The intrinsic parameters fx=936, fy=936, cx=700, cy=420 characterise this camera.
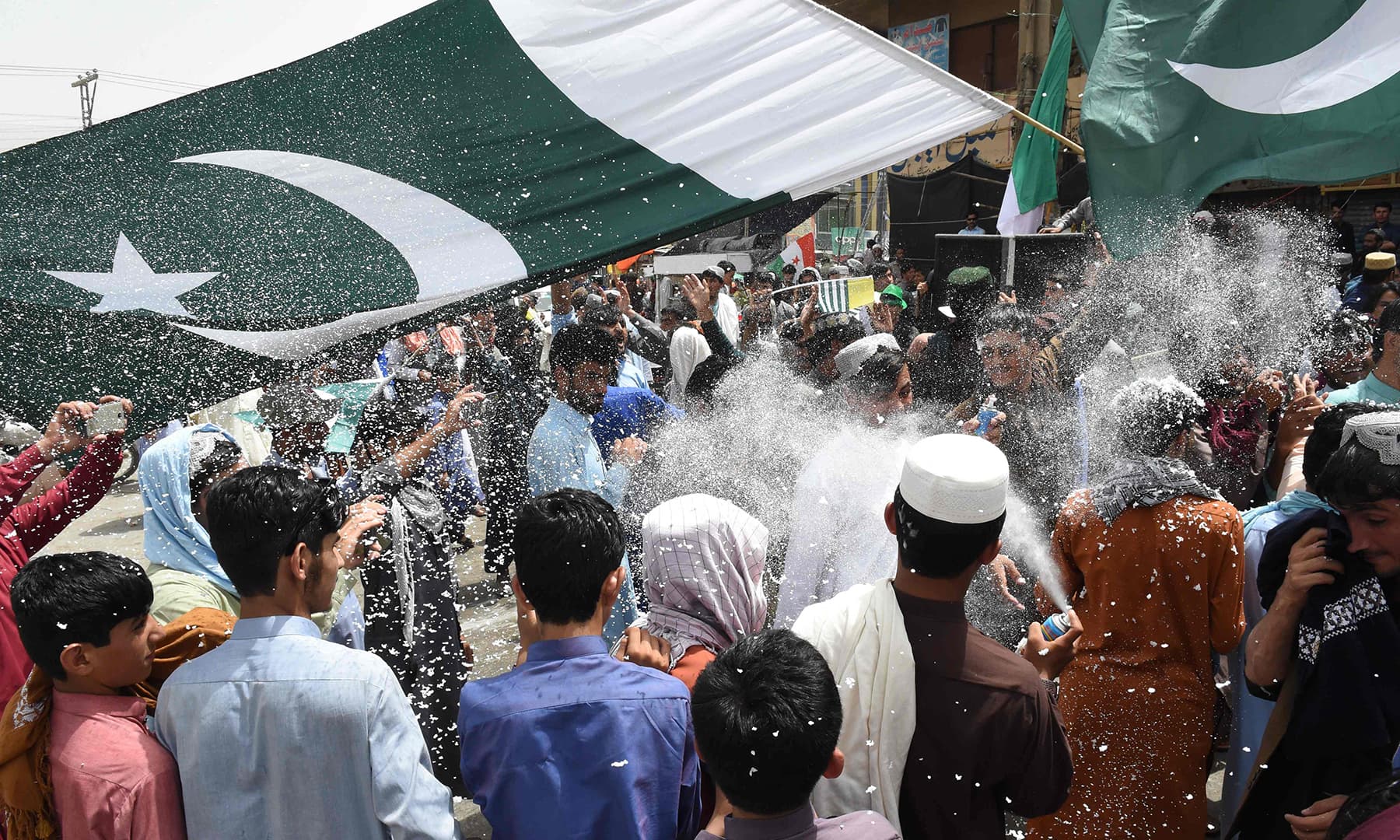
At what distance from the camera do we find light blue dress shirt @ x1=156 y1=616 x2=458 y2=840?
1.72m

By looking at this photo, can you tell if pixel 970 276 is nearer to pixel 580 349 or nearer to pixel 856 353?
pixel 856 353

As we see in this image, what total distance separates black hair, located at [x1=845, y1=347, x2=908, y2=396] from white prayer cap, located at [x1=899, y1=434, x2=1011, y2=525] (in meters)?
1.76

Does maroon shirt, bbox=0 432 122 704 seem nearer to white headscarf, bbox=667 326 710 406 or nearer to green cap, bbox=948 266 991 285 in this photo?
white headscarf, bbox=667 326 710 406

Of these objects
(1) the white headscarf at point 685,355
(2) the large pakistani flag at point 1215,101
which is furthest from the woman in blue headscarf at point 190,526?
(1) the white headscarf at point 685,355

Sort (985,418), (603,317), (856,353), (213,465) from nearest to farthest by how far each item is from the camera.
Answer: (213,465)
(985,418)
(856,353)
(603,317)

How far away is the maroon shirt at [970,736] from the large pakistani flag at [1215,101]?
2007 mm

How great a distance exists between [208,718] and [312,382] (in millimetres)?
2859

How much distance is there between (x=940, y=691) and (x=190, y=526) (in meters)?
2.28

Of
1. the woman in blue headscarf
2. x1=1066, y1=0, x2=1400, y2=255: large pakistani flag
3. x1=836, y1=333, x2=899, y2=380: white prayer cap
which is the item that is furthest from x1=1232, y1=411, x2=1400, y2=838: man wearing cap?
the woman in blue headscarf

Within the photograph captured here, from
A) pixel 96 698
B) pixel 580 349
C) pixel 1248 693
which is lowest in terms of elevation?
pixel 1248 693

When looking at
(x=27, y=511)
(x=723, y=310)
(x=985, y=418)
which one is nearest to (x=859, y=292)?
(x=723, y=310)

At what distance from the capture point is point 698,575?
2094 mm

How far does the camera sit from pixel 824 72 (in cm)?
269

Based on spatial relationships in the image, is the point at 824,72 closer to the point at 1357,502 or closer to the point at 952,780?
the point at 1357,502
